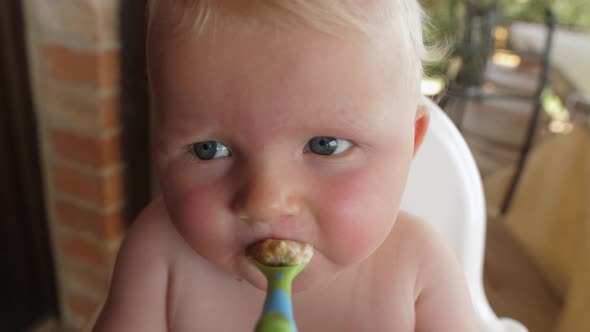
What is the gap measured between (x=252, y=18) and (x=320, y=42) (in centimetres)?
5

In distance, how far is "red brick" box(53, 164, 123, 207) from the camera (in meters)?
1.17

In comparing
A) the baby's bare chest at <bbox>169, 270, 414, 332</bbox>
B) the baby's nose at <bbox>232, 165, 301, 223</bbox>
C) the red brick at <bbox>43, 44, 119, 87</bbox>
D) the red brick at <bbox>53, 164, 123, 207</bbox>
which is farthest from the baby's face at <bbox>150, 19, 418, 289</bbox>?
the red brick at <bbox>53, 164, 123, 207</bbox>

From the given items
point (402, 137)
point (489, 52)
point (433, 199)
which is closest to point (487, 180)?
point (489, 52)

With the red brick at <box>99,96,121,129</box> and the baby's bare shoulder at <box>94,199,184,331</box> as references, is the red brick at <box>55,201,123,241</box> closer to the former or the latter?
the red brick at <box>99,96,121,129</box>

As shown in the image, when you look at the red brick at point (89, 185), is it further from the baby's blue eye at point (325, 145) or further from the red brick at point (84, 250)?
the baby's blue eye at point (325, 145)

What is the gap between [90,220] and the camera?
1229mm

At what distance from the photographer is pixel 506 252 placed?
1.89 meters

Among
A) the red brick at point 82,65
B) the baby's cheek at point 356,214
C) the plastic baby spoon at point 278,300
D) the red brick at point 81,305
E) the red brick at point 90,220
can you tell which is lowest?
the red brick at point 81,305

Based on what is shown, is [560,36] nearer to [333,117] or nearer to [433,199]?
[433,199]


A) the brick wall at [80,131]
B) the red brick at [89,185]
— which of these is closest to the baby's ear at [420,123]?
the brick wall at [80,131]

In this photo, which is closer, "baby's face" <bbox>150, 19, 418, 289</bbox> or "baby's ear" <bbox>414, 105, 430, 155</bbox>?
"baby's face" <bbox>150, 19, 418, 289</bbox>

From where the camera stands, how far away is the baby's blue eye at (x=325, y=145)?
0.41 metres

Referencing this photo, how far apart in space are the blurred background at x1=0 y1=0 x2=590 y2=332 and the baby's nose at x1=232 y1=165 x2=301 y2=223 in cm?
25

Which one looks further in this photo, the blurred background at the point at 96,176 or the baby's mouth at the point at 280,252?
the blurred background at the point at 96,176
